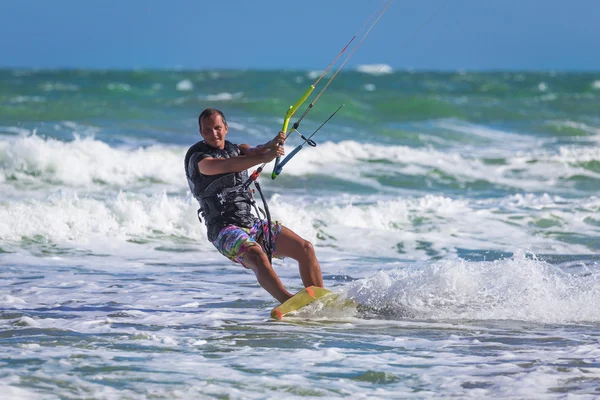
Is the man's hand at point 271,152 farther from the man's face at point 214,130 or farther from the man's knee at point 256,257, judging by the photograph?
the man's knee at point 256,257

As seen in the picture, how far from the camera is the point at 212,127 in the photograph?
19.0ft

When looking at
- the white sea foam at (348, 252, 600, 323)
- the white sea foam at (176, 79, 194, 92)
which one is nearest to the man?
the white sea foam at (348, 252, 600, 323)

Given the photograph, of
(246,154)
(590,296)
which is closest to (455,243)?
(590,296)

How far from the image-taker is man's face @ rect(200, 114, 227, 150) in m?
5.80

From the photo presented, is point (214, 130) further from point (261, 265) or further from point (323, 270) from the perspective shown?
point (323, 270)

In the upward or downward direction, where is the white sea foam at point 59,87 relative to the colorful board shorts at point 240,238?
upward

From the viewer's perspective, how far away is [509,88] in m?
44.5

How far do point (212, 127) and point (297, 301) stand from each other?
1219mm

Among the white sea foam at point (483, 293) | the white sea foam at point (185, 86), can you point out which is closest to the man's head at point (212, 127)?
the white sea foam at point (483, 293)

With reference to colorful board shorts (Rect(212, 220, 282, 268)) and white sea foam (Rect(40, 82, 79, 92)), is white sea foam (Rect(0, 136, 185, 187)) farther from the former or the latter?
white sea foam (Rect(40, 82, 79, 92))

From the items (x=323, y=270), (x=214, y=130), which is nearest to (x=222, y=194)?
(x=214, y=130)

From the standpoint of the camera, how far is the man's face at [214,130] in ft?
19.0

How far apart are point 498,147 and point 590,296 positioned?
1403 centimetres

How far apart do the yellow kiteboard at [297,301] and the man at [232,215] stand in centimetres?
4
